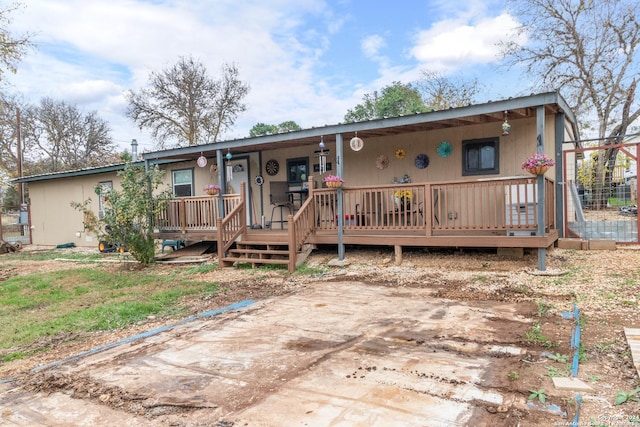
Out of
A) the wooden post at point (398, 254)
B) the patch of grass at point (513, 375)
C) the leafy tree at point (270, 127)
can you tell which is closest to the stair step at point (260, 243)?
the wooden post at point (398, 254)

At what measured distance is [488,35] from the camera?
18.5 m

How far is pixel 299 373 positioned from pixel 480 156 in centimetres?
639

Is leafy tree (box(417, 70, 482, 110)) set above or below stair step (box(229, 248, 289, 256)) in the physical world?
above

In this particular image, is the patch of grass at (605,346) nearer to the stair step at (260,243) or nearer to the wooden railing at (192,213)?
the stair step at (260,243)

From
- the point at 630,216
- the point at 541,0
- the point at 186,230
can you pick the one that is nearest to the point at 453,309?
the point at 630,216

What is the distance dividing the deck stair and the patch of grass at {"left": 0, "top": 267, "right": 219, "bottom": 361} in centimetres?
110

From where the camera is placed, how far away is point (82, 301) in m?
5.94

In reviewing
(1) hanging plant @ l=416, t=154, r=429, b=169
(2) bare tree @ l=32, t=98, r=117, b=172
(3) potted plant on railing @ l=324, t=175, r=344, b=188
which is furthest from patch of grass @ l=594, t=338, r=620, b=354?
(2) bare tree @ l=32, t=98, r=117, b=172

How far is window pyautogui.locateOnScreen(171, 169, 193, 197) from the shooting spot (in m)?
12.4

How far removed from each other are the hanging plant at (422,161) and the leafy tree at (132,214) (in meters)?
5.62

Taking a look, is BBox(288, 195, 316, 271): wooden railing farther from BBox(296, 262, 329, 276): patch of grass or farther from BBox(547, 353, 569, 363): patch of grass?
BBox(547, 353, 569, 363): patch of grass

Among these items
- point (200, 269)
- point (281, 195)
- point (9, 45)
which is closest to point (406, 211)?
point (281, 195)

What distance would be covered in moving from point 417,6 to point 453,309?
Answer: 437 inches

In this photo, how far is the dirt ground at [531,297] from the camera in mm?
2502
